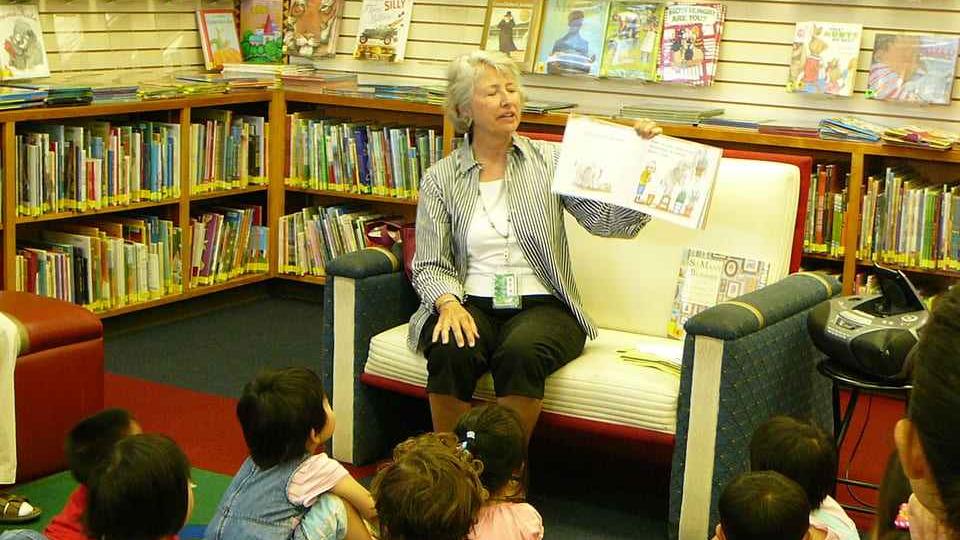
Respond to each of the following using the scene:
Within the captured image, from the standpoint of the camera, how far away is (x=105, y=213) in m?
5.38

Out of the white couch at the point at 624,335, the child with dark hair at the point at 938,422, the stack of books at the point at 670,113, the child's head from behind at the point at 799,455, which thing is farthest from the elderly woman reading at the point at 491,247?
the child with dark hair at the point at 938,422

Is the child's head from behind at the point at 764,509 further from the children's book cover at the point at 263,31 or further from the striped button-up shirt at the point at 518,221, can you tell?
the children's book cover at the point at 263,31

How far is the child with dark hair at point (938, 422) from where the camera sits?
0.83m

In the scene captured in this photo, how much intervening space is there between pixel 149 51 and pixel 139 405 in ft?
6.86

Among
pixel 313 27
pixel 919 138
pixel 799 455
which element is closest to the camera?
pixel 799 455

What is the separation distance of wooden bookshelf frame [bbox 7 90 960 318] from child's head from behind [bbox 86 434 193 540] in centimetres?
235

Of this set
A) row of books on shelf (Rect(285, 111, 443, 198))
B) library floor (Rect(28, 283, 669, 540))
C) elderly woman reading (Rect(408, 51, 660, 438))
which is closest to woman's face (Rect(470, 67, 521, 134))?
elderly woman reading (Rect(408, 51, 660, 438))

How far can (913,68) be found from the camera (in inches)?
185

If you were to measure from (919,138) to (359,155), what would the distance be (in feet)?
8.04

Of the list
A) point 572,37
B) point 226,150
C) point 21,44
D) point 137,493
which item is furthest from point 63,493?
point 572,37

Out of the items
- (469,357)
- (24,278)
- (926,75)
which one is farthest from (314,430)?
(926,75)

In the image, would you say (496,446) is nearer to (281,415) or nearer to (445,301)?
(281,415)

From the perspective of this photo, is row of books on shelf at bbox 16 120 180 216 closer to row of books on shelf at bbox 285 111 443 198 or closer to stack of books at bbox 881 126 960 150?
row of books on shelf at bbox 285 111 443 198

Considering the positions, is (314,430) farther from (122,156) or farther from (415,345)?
(122,156)
